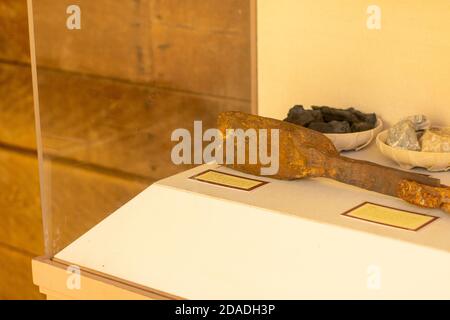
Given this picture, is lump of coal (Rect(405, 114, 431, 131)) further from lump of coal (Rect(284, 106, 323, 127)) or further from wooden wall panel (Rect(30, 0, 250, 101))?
wooden wall panel (Rect(30, 0, 250, 101))

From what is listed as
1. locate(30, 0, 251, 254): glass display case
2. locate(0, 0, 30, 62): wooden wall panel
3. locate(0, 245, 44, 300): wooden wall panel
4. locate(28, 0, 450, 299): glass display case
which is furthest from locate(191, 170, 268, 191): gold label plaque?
locate(0, 245, 44, 300): wooden wall panel

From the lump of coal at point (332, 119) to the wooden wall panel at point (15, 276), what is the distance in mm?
1481

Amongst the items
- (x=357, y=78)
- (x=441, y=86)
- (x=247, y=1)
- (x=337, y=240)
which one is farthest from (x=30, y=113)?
(x=337, y=240)

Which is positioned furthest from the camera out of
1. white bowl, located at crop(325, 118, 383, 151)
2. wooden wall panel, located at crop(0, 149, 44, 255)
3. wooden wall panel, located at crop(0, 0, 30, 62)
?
wooden wall panel, located at crop(0, 149, 44, 255)

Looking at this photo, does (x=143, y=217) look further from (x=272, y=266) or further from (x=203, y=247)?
(x=272, y=266)

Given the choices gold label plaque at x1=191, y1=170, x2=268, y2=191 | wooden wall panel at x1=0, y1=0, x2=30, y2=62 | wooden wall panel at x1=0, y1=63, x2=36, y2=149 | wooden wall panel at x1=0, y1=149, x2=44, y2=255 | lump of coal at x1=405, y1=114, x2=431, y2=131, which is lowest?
wooden wall panel at x1=0, y1=149, x2=44, y2=255

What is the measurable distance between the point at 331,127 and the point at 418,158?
180 mm

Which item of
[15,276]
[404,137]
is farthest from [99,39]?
[15,276]

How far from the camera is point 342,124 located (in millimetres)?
1516

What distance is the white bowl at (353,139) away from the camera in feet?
4.90

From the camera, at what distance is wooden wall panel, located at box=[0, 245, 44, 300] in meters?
2.77

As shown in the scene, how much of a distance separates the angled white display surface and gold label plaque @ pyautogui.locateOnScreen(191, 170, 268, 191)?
2 cm

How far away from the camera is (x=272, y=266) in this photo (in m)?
1.25
